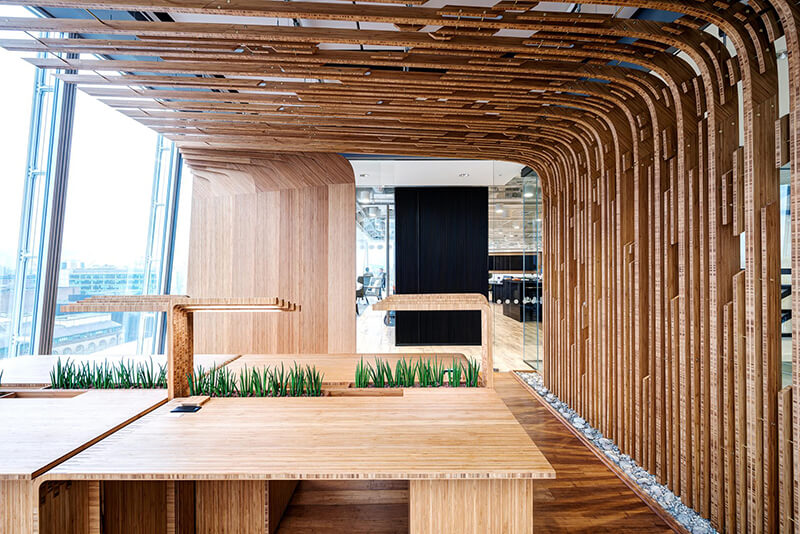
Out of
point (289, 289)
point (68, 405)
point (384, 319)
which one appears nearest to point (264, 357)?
point (68, 405)

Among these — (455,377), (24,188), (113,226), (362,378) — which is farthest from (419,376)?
(113,226)

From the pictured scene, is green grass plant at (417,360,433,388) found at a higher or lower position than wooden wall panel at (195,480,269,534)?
higher

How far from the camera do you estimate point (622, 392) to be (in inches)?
135

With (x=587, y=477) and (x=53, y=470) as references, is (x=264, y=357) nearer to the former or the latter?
(x=53, y=470)

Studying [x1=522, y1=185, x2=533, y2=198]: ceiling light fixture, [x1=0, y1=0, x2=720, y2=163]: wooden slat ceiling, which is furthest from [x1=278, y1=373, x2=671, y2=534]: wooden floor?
[x1=522, y1=185, x2=533, y2=198]: ceiling light fixture

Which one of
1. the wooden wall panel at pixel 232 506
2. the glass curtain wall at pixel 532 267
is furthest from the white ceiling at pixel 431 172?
the wooden wall panel at pixel 232 506

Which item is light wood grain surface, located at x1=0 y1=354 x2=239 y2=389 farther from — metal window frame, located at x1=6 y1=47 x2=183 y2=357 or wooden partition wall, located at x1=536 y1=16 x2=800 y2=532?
A: wooden partition wall, located at x1=536 y1=16 x2=800 y2=532

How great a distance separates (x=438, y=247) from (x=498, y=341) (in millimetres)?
2164

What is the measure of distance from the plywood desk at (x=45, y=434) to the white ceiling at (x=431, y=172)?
488cm

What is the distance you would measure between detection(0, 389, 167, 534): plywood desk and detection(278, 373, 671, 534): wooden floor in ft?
3.78

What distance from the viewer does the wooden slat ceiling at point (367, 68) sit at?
7.47 feet

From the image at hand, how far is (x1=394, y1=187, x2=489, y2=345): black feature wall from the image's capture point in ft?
28.0

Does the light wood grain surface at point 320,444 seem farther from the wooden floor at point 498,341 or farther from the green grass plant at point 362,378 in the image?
the wooden floor at point 498,341

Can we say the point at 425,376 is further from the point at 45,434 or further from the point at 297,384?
the point at 45,434
